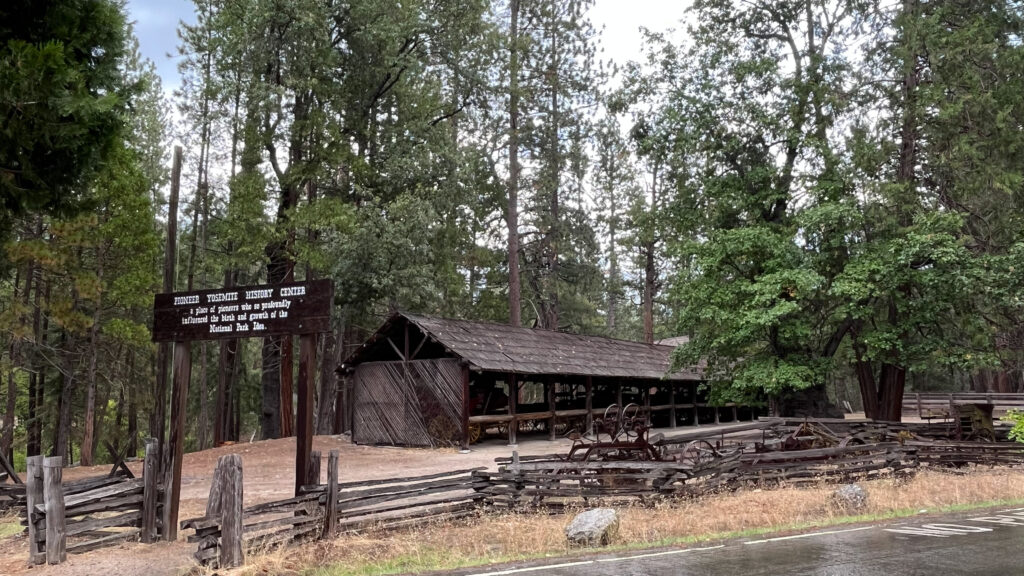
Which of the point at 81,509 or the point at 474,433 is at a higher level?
the point at 81,509

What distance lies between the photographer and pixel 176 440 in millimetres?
10008

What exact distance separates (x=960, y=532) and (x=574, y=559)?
4.79m

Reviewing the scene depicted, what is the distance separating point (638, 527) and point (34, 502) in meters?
7.32

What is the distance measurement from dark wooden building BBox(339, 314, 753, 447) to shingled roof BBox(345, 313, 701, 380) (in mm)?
52

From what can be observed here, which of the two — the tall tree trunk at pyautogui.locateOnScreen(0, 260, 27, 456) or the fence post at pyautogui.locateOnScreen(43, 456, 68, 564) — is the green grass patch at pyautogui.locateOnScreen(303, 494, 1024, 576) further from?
the tall tree trunk at pyautogui.locateOnScreen(0, 260, 27, 456)

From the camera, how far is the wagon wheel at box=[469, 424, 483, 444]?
22.7m

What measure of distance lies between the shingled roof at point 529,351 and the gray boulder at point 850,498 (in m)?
11.2

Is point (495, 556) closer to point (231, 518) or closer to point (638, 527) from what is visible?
point (638, 527)

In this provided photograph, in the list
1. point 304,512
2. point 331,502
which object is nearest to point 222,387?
point 304,512

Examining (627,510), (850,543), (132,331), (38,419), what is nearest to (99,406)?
(38,419)

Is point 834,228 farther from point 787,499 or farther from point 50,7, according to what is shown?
point 50,7

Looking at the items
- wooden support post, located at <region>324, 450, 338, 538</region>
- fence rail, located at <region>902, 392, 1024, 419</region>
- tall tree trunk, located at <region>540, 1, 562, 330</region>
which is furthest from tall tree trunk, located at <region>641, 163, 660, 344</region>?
wooden support post, located at <region>324, 450, 338, 538</region>

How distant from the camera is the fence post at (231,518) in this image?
8070mm

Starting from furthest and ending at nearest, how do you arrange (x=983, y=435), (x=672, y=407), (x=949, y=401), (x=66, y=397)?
1. (x=949, y=401)
2. (x=672, y=407)
3. (x=66, y=397)
4. (x=983, y=435)
